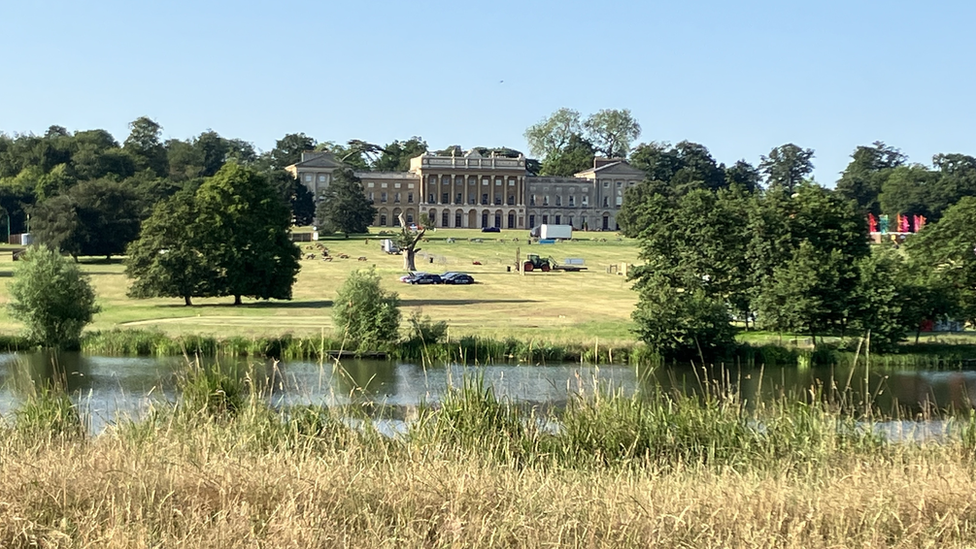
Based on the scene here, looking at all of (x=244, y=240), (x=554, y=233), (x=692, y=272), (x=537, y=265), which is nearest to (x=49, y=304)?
(x=244, y=240)

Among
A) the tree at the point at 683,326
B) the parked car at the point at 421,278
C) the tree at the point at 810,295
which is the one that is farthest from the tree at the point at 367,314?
the parked car at the point at 421,278

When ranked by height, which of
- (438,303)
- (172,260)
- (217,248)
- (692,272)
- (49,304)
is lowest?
(438,303)

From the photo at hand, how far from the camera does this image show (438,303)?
40219mm

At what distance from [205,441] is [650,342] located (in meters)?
Answer: 21.1

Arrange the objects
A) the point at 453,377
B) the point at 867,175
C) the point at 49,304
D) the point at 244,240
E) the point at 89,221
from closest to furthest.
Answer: the point at 453,377 < the point at 49,304 < the point at 244,240 < the point at 89,221 < the point at 867,175

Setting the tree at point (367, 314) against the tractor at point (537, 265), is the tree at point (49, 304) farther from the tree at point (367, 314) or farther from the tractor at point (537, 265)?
the tractor at point (537, 265)

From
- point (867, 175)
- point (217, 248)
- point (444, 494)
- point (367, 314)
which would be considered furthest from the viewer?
point (867, 175)

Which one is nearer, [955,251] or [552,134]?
[955,251]

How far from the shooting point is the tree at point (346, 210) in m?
88.9

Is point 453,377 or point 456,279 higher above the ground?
point 456,279

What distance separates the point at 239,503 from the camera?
652 centimetres

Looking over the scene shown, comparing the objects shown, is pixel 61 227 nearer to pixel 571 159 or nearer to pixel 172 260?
pixel 172 260

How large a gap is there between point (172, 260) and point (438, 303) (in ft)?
30.0

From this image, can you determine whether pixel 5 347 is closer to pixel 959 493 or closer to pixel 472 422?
pixel 472 422
